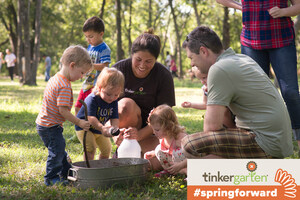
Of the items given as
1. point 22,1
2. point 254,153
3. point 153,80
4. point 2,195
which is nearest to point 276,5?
point 153,80

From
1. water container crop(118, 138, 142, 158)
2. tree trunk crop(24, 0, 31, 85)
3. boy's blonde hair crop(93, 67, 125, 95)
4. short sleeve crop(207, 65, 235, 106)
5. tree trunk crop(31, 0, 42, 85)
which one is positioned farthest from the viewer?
tree trunk crop(24, 0, 31, 85)

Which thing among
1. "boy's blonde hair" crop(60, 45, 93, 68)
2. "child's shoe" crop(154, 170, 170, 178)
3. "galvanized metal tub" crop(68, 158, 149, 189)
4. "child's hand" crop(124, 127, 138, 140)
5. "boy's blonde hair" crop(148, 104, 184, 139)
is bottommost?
"child's shoe" crop(154, 170, 170, 178)

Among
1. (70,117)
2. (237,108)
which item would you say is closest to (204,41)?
(237,108)

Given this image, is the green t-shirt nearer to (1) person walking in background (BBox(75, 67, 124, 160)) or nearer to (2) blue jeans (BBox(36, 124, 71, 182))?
(1) person walking in background (BBox(75, 67, 124, 160))

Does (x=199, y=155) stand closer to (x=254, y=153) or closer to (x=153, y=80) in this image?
(x=254, y=153)

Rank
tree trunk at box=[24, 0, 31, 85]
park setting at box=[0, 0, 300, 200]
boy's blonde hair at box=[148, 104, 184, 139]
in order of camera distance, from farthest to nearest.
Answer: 1. tree trunk at box=[24, 0, 31, 85]
2. boy's blonde hair at box=[148, 104, 184, 139]
3. park setting at box=[0, 0, 300, 200]

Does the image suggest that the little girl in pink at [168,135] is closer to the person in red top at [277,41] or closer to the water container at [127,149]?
the water container at [127,149]

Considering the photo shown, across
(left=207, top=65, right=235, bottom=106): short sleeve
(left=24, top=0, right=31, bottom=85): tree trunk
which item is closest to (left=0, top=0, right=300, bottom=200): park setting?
(left=207, top=65, right=235, bottom=106): short sleeve

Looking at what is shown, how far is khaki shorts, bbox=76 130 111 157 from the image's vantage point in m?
3.61

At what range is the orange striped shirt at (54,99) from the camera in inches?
120

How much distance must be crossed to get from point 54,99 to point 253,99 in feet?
4.80

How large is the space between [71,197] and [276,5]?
246 cm

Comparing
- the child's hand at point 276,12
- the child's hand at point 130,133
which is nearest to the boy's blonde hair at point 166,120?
the child's hand at point 130,133

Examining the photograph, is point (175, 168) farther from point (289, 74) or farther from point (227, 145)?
point (289, 74)
